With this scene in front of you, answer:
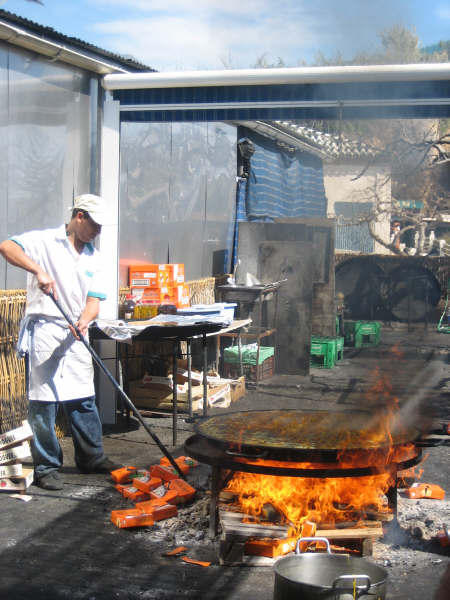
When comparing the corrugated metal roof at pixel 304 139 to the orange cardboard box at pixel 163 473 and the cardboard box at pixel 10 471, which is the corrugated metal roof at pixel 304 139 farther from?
the cardboard box at pixel 10 471

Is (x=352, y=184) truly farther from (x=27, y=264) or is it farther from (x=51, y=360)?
(x=27, y=264)

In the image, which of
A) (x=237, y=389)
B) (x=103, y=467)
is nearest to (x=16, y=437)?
(x=103, y=467)

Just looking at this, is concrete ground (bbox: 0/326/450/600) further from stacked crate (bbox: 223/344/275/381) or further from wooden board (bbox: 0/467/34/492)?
stacked crate (bbox: 223/344/275/381)

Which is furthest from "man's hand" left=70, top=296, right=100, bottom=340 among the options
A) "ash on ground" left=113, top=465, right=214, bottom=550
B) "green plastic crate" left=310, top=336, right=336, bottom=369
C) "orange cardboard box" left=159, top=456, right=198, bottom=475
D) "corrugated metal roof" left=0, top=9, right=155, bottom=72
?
"green plastic crate" left=310, top=336, right=336, bottom=369

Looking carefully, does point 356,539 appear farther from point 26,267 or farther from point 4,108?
point 4,108

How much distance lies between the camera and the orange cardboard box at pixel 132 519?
193 inches

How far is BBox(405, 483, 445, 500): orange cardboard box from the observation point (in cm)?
546

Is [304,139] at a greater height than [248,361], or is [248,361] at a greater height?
[304,139]

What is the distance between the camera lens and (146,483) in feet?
18.1

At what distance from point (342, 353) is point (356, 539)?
29.5ft

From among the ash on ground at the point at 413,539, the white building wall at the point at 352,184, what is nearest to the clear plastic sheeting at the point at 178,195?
the ash on ground at the point at 413,539

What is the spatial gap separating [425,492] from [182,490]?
1.86m

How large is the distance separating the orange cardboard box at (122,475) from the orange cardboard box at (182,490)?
1.76 ft

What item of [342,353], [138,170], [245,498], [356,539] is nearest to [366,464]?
[356,539]
